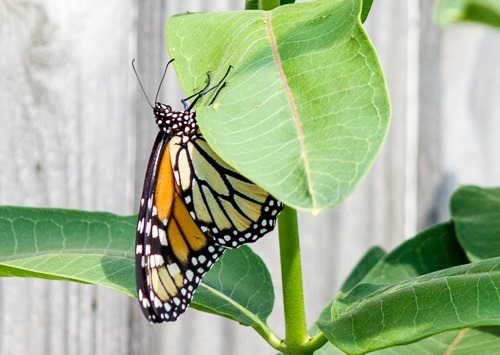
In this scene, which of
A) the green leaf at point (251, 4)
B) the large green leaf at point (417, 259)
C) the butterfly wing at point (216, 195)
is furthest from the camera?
the large green leaf at point (417, 259)

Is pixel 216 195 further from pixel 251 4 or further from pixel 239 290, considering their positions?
pixel 251 4

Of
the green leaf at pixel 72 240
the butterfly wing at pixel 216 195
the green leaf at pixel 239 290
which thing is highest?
the butterfly wing at pixel 216 195

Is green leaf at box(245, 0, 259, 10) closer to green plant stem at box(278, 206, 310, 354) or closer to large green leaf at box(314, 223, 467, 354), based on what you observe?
green plant stem at box(278, 206, 310, 354)

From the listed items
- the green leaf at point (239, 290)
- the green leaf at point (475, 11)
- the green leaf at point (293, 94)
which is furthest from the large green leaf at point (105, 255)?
the green leaf at point (475, 11)

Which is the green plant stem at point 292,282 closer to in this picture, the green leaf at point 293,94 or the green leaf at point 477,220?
the green leaf at point 293,94

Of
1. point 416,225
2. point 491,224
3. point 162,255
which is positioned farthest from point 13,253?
point 416,225

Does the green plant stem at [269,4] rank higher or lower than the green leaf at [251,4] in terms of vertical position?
lower
